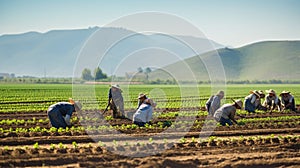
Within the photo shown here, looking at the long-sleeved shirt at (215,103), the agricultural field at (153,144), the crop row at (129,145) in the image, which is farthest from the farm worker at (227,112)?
the crop row at (129,145)

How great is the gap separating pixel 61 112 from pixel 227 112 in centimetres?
496

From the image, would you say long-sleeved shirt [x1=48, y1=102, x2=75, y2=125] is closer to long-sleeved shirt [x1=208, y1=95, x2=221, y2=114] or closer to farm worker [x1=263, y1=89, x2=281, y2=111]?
long-sleeved shirt [x1=208, y1=95, x2=221, y2=114]

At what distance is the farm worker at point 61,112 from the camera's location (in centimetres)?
1169

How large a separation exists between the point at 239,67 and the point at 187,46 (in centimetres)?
18184

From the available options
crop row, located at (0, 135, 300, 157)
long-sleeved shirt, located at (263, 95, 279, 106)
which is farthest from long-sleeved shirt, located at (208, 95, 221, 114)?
long-sleeved shirt, located at (263, 95, 279, 106)

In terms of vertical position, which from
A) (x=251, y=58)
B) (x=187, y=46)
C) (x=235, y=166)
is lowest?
(x=235, y=166)

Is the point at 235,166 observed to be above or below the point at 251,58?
below

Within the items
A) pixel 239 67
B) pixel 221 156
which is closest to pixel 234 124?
pixel 221 156

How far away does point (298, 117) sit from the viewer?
51.8 feet

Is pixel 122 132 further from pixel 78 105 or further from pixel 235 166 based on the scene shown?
pixel 235 166

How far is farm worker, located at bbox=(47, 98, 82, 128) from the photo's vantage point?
11688 mm

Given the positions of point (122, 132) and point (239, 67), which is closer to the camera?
point (122, 132)

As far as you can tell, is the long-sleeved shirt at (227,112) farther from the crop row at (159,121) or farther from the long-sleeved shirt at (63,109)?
the long-sleeved shirt at (63,109)

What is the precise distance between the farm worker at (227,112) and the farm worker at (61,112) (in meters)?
4.34
